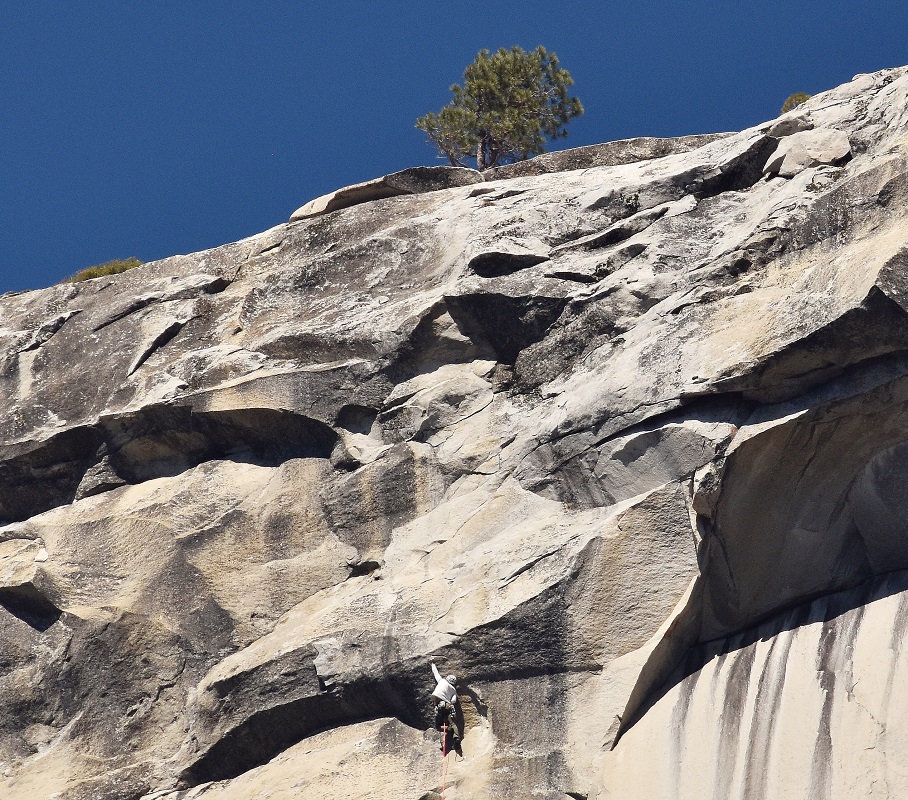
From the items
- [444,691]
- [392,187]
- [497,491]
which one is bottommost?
[444,691]

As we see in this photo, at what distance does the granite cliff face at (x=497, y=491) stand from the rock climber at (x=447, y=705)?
0.96ft

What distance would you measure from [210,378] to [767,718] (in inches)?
477

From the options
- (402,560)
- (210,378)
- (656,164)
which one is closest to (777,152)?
(656,164)

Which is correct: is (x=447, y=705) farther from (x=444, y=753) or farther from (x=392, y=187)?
(x=392, y=187)

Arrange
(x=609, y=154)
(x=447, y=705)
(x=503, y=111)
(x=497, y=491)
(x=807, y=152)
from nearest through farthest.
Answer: (x=447, y=705), (x=497, y=491), (x=807, y=152), (x=609, y=154), (x=503, y=111)

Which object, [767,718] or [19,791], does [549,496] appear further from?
[19,791]

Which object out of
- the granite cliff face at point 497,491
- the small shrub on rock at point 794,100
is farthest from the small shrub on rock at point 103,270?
the small shrub on rock at point 794,100

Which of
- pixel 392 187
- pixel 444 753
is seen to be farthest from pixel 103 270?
pixel 444 753

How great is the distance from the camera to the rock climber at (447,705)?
17.3m

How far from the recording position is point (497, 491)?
762 inches

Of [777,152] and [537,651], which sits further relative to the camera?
[777,152]

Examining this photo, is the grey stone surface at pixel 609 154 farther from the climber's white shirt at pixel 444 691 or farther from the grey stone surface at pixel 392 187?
the climber's white shirt at pixel 444 691

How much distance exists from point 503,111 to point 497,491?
24344 millimetres

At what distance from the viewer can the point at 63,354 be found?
25.3 meters
